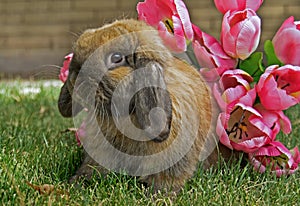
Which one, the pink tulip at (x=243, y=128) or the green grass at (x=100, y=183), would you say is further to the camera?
the pink tulip at (x=243, y=128)

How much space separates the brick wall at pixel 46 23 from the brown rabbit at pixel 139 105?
4542 millimetres

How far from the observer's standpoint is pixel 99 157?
6.80 ft

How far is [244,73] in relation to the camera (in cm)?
219

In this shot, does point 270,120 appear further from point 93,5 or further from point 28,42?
point 28,42

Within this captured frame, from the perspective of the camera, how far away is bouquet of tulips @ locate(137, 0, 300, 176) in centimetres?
214

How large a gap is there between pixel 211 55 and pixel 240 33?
15 centimetres

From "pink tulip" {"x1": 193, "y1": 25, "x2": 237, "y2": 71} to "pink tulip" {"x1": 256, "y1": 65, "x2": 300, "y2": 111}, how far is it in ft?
0.54

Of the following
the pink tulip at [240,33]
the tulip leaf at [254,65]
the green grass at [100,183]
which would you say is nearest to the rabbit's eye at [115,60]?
the green grass at [100,183]

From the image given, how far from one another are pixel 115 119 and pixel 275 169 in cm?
74

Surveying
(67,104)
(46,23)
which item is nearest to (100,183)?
(67,104)

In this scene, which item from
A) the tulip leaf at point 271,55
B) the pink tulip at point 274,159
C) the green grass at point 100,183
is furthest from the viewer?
the tulip leaf at point 271,55

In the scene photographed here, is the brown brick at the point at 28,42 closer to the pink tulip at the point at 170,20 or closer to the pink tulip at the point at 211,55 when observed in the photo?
the pink tulip at the point at 170,20

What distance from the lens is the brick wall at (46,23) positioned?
6.58 meters

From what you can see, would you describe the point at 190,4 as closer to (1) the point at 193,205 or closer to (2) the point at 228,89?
(2) the point at 228,89
